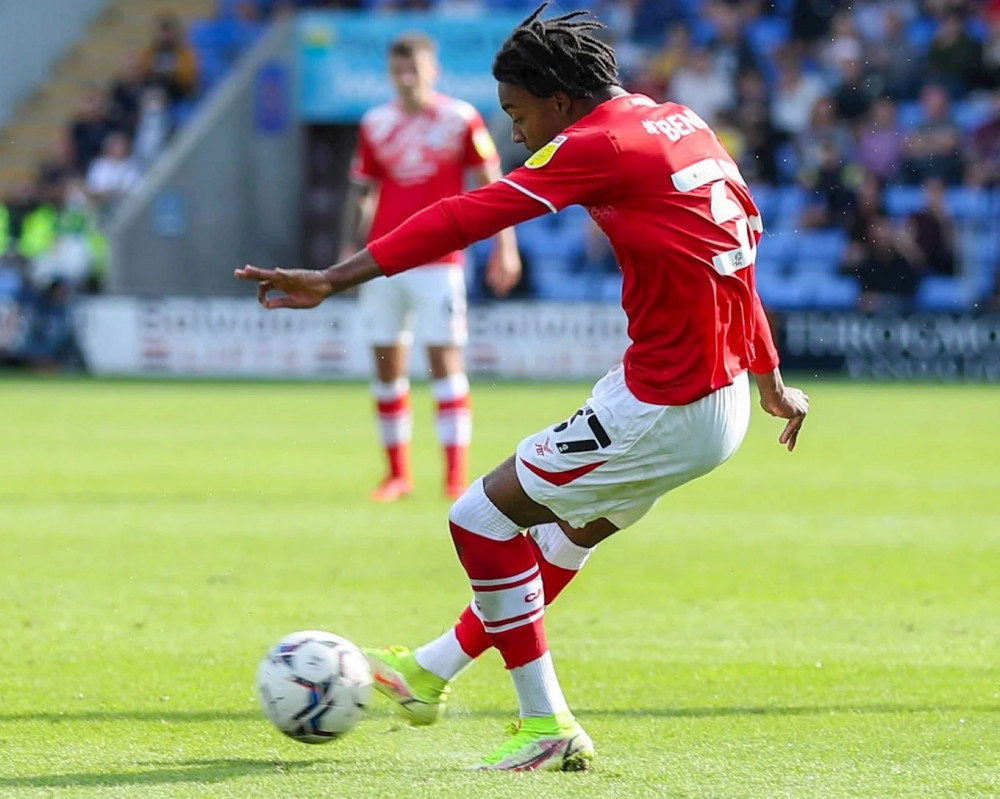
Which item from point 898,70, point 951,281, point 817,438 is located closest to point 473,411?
point 817,438

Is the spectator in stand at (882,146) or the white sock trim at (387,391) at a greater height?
the spectator in stand at (882,146)

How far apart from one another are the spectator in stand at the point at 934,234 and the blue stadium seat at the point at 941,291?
0.10m

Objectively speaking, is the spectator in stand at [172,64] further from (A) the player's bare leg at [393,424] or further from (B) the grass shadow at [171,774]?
(B) the grass shadow at [171,774]

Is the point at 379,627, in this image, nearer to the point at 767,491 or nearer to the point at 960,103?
the point at 767,491

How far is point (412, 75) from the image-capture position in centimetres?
1038

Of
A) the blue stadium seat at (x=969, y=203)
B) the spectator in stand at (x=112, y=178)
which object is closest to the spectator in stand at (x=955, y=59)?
the blue stadium seat at (x=969, y=203)

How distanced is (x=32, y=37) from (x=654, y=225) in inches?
1076

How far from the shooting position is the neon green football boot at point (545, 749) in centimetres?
457

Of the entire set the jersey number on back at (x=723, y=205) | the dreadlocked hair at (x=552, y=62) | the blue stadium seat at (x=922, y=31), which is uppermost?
the blue stadium seat at (x=922, y=31)

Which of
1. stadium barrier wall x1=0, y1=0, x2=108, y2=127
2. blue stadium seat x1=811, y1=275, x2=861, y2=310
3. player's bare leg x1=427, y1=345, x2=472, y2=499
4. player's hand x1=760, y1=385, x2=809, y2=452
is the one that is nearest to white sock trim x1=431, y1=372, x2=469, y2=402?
player's bare leg x1=427, y1=345, x2=472, y2=499

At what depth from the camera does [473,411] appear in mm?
16406

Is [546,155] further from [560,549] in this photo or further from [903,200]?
[903,200]

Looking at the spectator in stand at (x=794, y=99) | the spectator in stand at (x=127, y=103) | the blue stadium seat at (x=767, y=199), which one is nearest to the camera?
the spectator in stand at (x=794, y=99)

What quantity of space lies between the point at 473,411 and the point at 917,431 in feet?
13.5
